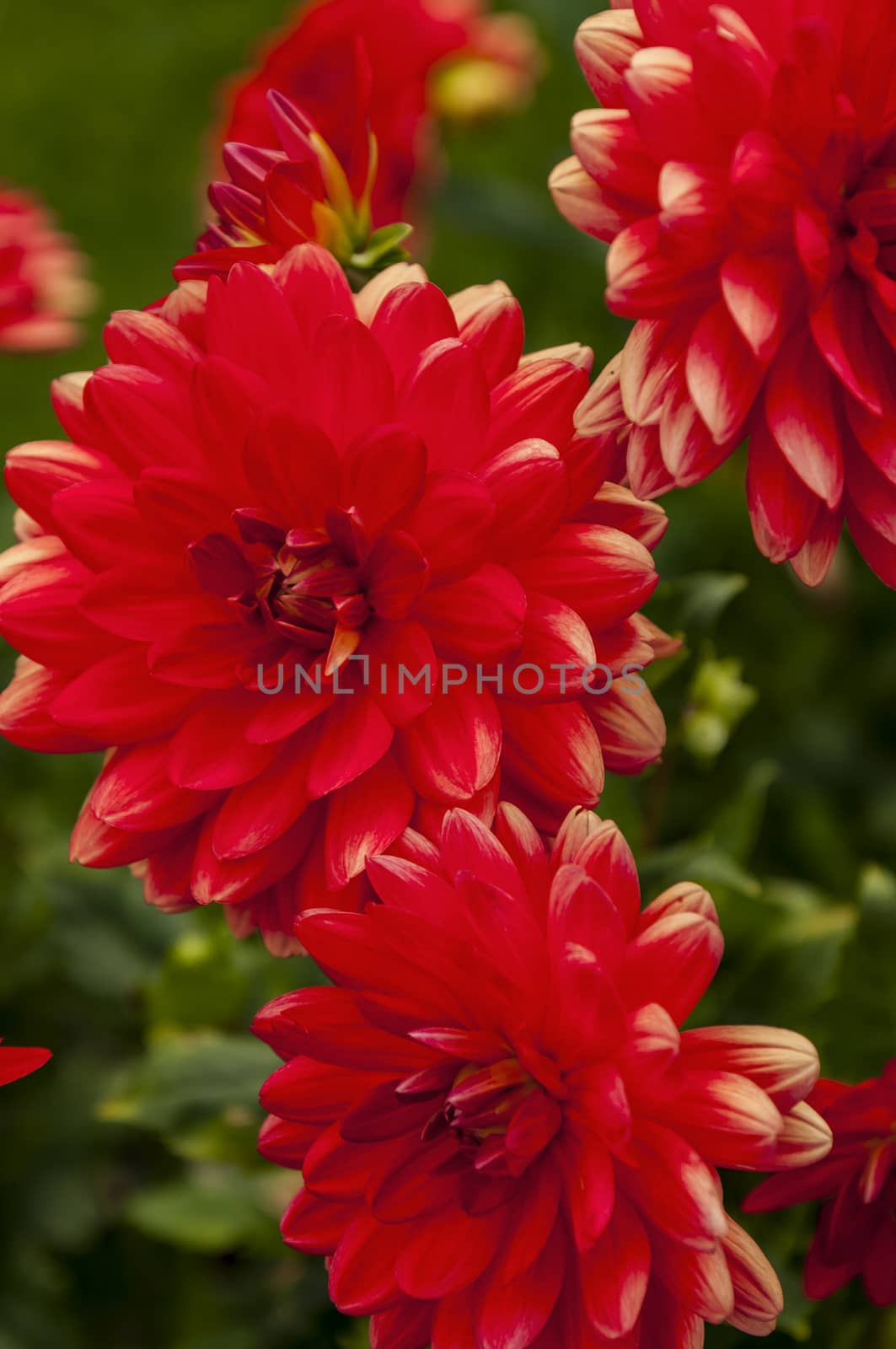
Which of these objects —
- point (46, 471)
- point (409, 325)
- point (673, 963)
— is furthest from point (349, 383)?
point (673, 963)

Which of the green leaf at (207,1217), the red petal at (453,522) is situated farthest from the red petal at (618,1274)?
the green leaf at (207,1217)

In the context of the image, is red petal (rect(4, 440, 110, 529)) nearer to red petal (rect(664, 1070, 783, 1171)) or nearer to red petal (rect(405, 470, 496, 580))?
red petal (rect(405, 470, 496, 580))

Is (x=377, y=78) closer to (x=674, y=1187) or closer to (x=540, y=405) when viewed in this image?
(x=540, y=405)

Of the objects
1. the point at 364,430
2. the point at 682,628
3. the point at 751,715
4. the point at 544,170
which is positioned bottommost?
the point at 751,715

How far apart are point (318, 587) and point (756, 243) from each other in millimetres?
240

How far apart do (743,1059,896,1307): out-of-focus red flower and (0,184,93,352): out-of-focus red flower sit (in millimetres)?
923

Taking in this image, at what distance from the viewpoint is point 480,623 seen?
1.97 ft

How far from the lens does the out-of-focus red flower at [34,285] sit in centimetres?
124

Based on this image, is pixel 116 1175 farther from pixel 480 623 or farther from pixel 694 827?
pixel 480 623

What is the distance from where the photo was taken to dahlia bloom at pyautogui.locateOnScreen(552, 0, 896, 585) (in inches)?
22.2

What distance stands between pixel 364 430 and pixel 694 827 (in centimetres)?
75

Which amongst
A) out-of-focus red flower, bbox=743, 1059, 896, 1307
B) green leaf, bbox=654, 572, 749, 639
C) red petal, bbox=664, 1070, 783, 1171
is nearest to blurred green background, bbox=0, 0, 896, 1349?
green leaf, bbox=654, 572, 749, 639

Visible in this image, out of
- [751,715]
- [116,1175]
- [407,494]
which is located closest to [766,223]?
[407,494]

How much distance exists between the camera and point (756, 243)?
0.58 meters
